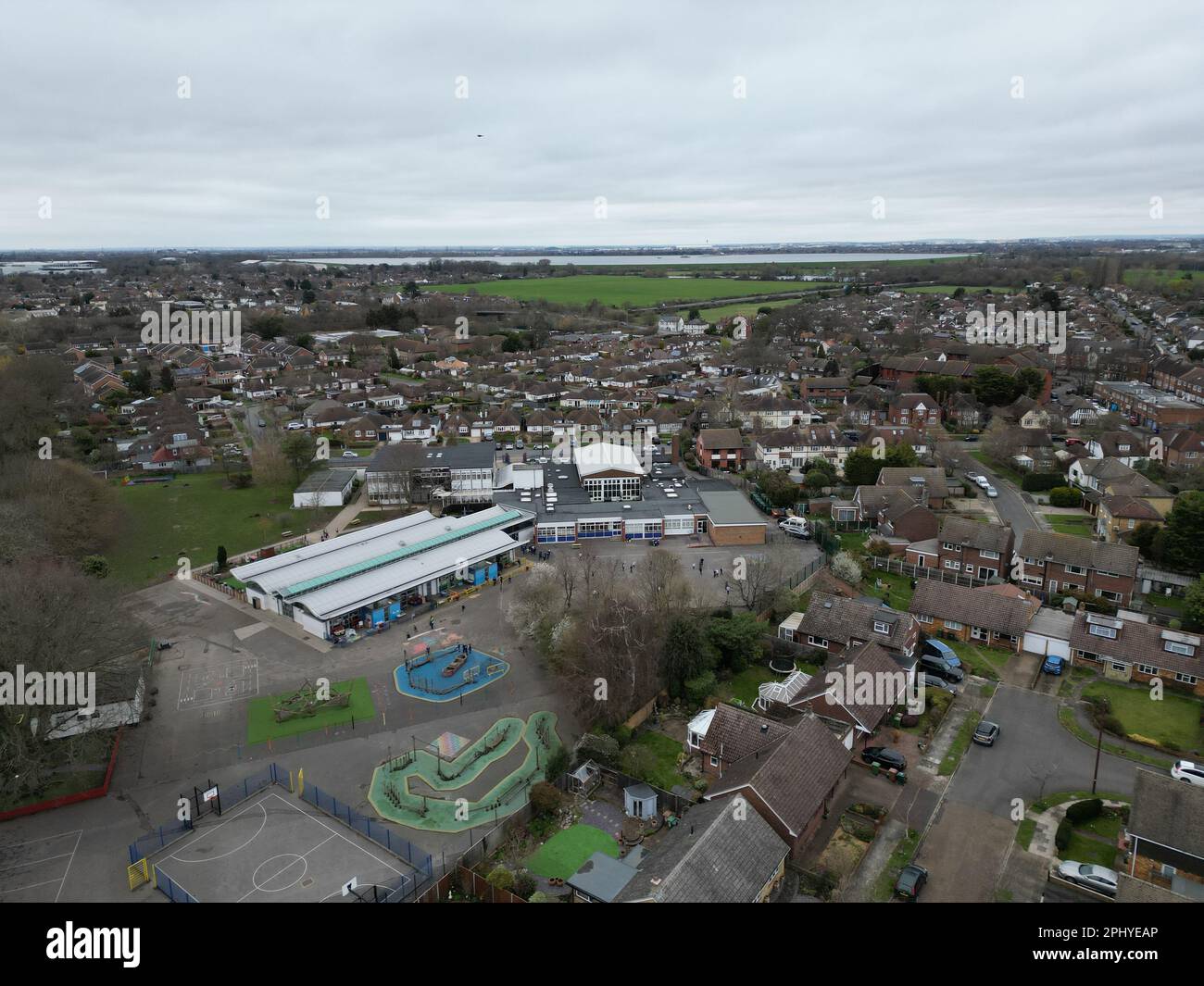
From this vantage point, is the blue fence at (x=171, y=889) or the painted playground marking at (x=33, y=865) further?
the painted playground marking at (x=33, y=865)

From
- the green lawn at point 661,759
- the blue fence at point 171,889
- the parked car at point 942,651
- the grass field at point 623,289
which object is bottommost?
the blue fence at point 171,889

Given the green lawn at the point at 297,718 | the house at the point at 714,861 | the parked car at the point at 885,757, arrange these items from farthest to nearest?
the green lawn at the point at 297,718 < the parked car at the point at 885,757 < the house at the point at 714,861

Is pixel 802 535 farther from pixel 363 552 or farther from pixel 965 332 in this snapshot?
pixel 965 332

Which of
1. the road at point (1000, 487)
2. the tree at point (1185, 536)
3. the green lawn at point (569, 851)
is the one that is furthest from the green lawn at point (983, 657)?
the green lawn at point (569, 851)

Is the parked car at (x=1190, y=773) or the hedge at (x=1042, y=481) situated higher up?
the hedge at (x=1042, y=481)

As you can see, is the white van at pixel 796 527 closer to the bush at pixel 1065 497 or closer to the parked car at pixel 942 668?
the parked car at pixel 942 668

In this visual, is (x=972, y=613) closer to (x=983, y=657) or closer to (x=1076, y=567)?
(x=983, y=657)
